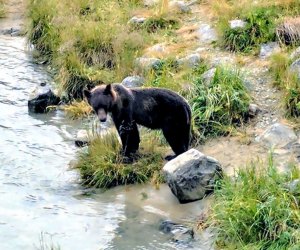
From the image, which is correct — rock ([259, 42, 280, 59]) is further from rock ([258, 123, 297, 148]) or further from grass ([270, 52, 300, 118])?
rock ([258, 123, 297, 148])

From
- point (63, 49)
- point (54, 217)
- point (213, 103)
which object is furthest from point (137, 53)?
point (54, 217)

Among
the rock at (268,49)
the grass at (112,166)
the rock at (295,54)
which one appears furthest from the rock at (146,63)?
the grass at (112,166)

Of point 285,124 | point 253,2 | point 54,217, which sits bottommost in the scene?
point 54,217

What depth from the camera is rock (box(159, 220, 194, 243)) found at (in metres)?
7.73

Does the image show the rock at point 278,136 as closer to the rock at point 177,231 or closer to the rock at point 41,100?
the rock at point 177,231

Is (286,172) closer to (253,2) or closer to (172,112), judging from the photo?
(172,112)

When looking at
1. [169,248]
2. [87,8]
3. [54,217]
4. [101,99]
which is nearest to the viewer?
[169,248]

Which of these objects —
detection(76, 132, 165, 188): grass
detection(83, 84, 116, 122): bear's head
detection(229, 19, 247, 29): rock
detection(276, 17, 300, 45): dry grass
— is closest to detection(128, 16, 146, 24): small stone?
detection(229, 19, 247, 29): rock

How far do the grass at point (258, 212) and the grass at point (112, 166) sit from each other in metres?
1.54

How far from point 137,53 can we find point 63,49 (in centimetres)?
138

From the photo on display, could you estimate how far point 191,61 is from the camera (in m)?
11.4

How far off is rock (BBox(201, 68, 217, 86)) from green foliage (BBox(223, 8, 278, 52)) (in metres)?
1.06

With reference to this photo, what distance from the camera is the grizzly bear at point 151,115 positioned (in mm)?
9305

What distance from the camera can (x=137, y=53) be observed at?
12.3 m
